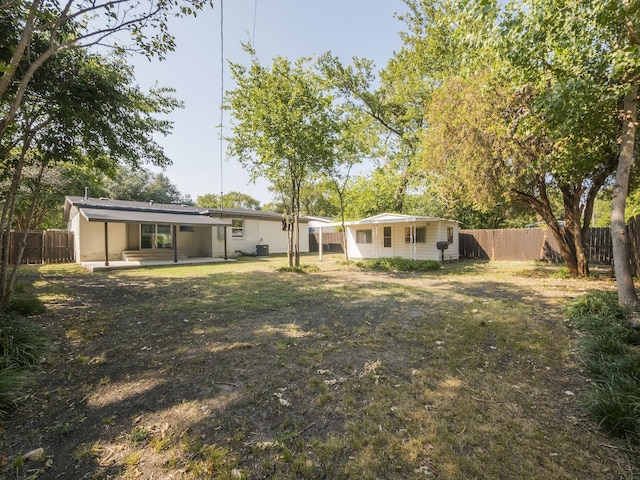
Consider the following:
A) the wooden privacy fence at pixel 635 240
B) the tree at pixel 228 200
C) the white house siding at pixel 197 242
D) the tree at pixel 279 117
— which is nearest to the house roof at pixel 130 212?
the white house siding at pixel 197 242

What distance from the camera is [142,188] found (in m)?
33.4

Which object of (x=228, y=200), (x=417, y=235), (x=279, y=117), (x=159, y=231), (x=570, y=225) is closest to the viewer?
(x=570, y=225)

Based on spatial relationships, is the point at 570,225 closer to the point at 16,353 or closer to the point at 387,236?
the point at 387,236

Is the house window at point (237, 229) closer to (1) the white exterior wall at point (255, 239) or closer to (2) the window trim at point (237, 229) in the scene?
(2) the window trim at point (237, 229)

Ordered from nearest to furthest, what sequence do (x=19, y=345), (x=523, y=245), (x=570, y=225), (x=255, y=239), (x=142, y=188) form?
(x=19, y=345) → (x=570, y=225) → (x=523, y=245) → (x=255, y=239) → (x=142, y=188)

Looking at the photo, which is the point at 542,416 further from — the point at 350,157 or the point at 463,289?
the point at 350,157

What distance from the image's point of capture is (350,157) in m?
15.8

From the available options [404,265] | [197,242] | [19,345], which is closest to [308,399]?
[19,345]

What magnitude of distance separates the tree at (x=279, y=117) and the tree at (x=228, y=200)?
123ft

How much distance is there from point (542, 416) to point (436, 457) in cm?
118

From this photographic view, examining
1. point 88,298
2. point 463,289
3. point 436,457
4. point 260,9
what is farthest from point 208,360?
point 260,9

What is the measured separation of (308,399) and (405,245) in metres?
15.1

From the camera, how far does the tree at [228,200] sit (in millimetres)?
47188

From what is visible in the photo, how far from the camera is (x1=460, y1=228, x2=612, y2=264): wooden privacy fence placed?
45.2ft
